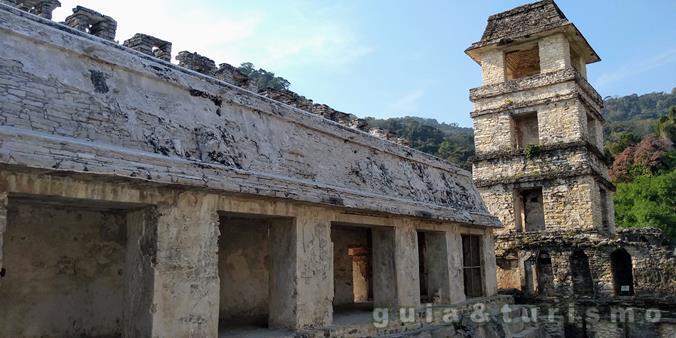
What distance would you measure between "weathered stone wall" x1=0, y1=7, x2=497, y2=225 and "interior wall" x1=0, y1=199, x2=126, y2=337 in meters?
1.65

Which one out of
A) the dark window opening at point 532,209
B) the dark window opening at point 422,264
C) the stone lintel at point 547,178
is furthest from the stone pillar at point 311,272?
the dark window opening at point 532,209

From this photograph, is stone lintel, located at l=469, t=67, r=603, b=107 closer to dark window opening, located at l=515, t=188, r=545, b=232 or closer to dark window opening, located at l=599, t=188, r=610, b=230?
dark window opening, located at l=599, t=188, r=610, b=230

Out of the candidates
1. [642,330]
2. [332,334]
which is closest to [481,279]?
[642,330]

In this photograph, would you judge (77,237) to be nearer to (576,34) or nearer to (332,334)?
(332,334)

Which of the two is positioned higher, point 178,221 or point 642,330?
point 178,221

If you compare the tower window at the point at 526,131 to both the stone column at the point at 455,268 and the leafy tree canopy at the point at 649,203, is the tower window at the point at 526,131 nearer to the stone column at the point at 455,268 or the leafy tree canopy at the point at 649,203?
the stone column at the point at 455,268

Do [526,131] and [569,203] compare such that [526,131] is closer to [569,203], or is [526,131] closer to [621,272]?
[569,203]

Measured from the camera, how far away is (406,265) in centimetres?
912

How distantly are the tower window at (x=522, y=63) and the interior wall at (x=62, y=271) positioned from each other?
609 inches

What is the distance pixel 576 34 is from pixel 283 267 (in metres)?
14.8

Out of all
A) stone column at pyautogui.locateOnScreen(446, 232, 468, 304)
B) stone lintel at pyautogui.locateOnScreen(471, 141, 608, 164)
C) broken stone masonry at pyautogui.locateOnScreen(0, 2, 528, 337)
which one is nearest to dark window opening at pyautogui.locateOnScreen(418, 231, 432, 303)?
stone column at pyautogui.locateOnScreen(446, 232, 468, 304)

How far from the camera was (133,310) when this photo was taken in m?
5.40

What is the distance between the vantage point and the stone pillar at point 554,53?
17.5 metres

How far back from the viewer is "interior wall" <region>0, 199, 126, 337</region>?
5891 mm
